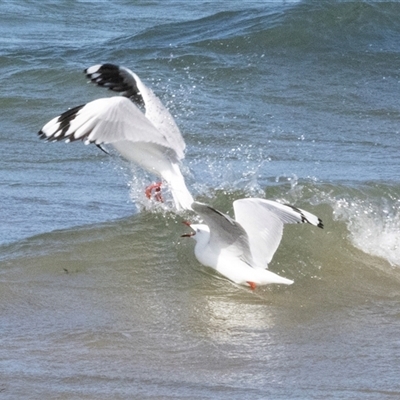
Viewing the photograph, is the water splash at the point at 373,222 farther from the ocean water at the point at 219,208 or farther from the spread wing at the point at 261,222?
the spread wing at the point at 261,222

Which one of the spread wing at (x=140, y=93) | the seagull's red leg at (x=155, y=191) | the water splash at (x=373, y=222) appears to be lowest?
the water splash at (x=373, y=222)

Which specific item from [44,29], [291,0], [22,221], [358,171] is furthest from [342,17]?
[22,221]

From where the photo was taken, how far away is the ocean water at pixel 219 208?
4809 mm

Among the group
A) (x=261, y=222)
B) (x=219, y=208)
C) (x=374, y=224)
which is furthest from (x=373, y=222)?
(x=261, y=222)

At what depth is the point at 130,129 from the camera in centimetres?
695

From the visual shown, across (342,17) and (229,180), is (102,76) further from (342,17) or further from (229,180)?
(342,17)

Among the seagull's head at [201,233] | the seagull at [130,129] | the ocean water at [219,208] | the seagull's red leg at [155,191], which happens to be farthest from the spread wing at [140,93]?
the seagull's head at [201,233]

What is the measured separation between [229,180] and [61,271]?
2.33 meters

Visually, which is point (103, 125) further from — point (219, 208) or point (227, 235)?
point (219, 208)

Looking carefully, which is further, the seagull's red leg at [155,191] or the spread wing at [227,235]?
the seagull's red leg at [155,191]

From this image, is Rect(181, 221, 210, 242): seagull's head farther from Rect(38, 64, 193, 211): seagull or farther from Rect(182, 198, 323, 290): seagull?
Rect(38, 64, 193, 211): seagull

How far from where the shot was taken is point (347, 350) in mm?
5148

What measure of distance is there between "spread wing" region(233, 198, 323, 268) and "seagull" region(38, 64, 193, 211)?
2.94ft

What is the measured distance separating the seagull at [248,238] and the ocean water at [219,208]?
0.13m
